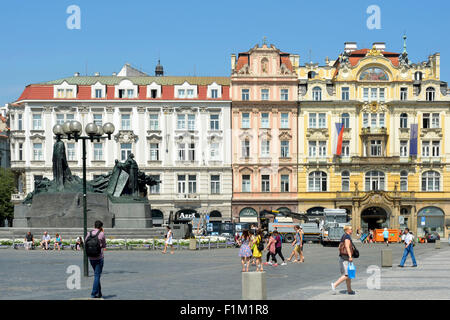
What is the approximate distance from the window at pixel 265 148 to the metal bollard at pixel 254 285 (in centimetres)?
6751

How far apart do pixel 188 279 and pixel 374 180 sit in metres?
61.0

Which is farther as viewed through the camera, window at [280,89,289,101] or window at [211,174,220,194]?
window at [211,174,220,194]

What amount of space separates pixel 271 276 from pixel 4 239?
20.9 meters

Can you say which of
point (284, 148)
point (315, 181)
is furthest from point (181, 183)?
point (315, 181)

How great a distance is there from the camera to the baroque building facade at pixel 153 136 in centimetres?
8169

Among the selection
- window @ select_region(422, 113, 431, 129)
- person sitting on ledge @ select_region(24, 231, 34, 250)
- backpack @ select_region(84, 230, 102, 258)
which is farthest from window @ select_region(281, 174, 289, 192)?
backpack @ select_region(84, 230, 102, 258)

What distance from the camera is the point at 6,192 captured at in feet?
266

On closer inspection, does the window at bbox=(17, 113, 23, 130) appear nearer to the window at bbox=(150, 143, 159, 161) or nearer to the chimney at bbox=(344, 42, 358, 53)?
the window at bbox=(150, 143, 159, 161)

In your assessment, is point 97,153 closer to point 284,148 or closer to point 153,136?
point 153,136

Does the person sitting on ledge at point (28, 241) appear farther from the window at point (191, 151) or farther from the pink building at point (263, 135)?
the pink building at point (263, 135)

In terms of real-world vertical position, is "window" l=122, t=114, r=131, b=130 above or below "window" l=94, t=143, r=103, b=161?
above

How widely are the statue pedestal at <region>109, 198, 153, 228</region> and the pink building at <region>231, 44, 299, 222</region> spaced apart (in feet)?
125

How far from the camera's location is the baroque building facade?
81.7 m

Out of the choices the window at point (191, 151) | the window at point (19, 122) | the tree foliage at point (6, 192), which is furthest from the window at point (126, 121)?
the tree foliage at point (6, 192)
